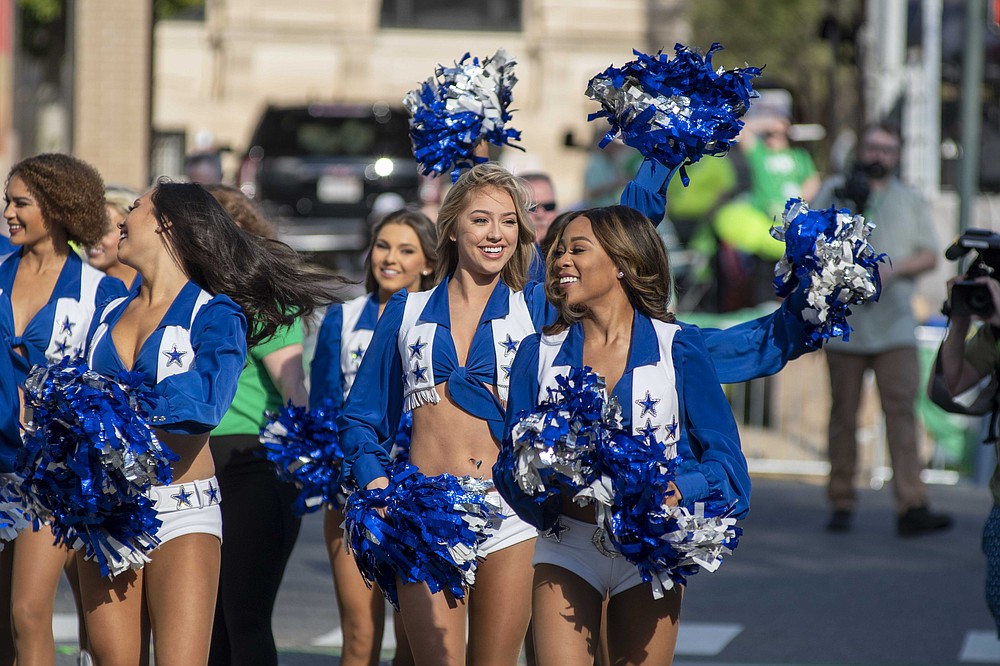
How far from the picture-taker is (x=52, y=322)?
5.93m

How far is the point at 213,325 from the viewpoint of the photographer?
16.0 ft

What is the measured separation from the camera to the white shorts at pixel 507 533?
4.98 meters

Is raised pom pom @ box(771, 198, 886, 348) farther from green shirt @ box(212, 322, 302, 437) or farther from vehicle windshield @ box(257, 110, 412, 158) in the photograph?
vehicle windshield @ box(257, 110, 412, 158)

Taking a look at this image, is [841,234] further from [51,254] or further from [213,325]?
[51,254]

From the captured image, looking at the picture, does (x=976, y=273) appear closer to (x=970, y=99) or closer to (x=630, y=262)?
(x=630, y=262)

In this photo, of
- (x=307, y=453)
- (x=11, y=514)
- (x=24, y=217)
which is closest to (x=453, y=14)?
(x=24, y=217)

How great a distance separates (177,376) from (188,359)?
0.18 m

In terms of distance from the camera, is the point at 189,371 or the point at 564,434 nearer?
the point at 564,434

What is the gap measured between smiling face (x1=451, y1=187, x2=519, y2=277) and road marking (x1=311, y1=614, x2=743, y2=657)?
2703 millimetres

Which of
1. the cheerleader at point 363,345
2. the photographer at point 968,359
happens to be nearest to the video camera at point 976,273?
the photographer at point 968,359

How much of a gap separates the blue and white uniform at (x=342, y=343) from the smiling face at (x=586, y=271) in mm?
1968

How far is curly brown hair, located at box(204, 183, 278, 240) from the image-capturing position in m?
6.26

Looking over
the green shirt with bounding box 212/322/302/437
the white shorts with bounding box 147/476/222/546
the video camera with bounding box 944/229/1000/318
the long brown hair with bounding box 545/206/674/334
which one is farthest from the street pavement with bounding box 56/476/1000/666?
the long brown hair with bounding box 545/206/674/334

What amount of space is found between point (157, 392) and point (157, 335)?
0.27 m
